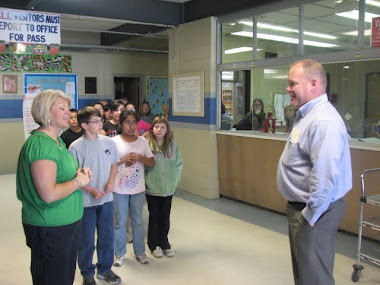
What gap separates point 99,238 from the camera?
3025 millimetres

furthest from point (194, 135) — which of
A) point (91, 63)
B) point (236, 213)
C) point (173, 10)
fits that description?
point (91, 63)

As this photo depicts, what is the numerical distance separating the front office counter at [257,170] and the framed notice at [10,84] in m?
4.64

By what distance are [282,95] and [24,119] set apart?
5.33 m

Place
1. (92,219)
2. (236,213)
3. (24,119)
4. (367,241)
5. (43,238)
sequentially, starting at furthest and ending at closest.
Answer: (24,119)
(236,213)
(367,241)
(92,219)
(43,238)

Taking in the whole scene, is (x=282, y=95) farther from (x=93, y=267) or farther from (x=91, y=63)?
(x=91, y=63)

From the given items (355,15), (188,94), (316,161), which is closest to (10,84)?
(188,94)

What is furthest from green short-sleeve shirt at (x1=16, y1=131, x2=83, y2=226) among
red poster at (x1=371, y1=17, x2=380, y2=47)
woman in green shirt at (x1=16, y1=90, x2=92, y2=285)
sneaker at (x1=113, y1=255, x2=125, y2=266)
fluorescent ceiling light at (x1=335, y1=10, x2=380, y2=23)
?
fluorescent ceiling light at (x1=335, y1=10, x2=380, y2=23)

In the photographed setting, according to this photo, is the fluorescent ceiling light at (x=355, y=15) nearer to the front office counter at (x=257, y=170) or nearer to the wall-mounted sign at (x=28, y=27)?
the front office counter at (x=257, y=170)

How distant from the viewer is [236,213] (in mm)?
5164

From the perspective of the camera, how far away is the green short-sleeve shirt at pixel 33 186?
1.96 m

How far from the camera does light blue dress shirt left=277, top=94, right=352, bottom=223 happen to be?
195 cm

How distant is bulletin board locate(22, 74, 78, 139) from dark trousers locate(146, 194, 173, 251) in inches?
194

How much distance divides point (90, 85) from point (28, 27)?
4.39 meters

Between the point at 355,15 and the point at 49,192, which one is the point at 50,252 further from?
the point at 355,15
